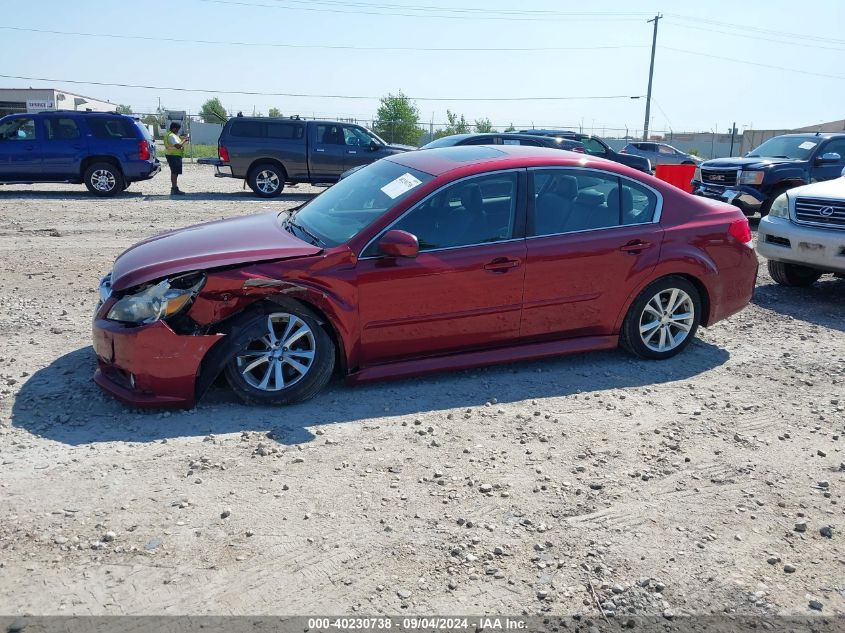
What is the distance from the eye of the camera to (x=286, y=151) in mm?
17547

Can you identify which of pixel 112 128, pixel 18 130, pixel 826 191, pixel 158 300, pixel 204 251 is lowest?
pixel 158 300

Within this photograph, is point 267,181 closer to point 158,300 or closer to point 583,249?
point 583,249

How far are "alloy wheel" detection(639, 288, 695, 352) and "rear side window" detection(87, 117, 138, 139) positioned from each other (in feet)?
45.9

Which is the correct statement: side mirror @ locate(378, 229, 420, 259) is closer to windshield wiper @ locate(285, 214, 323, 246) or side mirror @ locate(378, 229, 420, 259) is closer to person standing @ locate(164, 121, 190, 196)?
windshield wiper @ locate(285, 214, 323, 246)

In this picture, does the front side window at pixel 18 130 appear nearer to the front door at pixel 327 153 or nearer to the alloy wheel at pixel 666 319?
the front door at pixel 327 153

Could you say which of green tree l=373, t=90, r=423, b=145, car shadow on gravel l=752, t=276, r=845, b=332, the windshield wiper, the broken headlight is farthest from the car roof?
green tree l=373, t=90, r=423, b=145

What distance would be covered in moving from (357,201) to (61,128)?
13291mm

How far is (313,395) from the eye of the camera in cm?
498

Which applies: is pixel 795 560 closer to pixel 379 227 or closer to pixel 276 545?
pixel 276 545

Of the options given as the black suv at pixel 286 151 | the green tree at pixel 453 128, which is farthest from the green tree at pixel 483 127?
the black suv at pixel 286 151

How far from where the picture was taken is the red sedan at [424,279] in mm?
4688

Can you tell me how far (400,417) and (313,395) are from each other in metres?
0.61

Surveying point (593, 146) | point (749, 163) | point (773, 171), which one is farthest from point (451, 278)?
point (593, 146)

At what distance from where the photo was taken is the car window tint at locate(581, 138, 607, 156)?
18469mm
